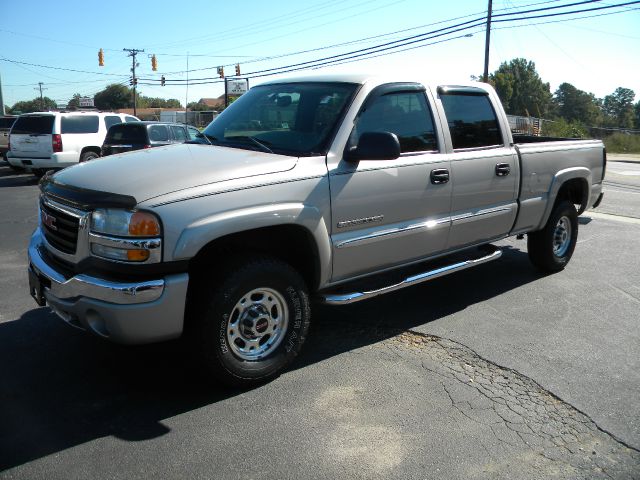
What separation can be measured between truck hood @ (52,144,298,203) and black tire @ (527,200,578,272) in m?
3.51

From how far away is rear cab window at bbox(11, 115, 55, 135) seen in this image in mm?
14672

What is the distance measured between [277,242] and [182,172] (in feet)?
2.60

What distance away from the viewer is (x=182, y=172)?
3371 mm

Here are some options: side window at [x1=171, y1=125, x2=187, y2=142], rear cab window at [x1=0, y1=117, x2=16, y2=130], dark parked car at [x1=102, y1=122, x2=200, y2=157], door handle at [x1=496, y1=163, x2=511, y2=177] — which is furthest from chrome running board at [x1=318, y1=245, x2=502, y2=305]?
rear cab window at [x1=0, y1=117, x2=16, y2=130]

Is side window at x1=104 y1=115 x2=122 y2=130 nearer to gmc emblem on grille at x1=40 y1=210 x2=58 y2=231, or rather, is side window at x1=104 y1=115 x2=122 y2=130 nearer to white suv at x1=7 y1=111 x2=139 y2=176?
white suv at x1=7 y1=111 x2=139 y2=176

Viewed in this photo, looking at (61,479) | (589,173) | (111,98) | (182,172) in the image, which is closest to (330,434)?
(61,479)

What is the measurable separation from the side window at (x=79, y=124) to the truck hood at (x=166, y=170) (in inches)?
484

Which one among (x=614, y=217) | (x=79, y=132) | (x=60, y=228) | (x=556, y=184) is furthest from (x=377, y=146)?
(x=79, y=132)

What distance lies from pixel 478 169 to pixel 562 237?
6.98 ft

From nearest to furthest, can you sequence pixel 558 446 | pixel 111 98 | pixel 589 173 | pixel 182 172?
pixel 558 446 → pixel 182 172 → pixel 589 173 → pixel 111 98

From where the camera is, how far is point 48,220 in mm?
3650

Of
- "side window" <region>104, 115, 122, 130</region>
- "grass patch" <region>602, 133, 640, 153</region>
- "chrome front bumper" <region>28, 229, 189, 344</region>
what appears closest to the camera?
"chrome front bumper" <region>28, 229, 189, 344</region>

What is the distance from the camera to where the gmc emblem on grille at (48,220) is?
355 cm

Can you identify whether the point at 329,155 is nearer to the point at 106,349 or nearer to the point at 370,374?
the point at 370,374
